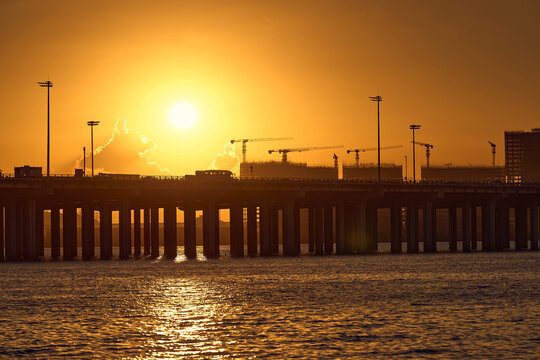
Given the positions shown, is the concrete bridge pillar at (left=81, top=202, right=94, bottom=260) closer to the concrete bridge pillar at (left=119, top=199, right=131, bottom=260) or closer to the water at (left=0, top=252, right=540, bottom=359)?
the concrete bridge pillar at (left=119, top=199, right=131, bottom=260)

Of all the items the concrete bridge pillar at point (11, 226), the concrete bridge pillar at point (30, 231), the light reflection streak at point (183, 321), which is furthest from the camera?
the concrete bridge pillar at point (11, 226)

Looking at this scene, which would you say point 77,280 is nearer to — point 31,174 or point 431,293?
point 431,293

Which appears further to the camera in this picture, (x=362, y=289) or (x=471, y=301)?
(x=362, y=289)

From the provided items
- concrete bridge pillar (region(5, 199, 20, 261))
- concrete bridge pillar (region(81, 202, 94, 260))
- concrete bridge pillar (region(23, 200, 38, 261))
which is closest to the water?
concrete bridge pillar (region(23, 200, 38, 261))

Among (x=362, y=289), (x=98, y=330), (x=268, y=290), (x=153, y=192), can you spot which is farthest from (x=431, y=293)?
(x=153, y=192)

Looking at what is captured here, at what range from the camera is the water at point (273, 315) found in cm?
6078

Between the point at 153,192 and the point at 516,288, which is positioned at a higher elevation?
the point at 153,192

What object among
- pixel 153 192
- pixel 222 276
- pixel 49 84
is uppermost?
pixel 49 84

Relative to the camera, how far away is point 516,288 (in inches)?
4277

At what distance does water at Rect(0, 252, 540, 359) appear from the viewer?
60.8 metres

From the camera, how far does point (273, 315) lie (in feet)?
260

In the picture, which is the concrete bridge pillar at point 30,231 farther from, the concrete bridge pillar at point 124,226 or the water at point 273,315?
the water at point 273,315

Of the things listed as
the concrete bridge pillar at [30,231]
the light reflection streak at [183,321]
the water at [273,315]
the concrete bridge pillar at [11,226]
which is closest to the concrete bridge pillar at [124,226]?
the concrete bridge pillar at [30,231]

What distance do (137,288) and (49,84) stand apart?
82013 millimetres
